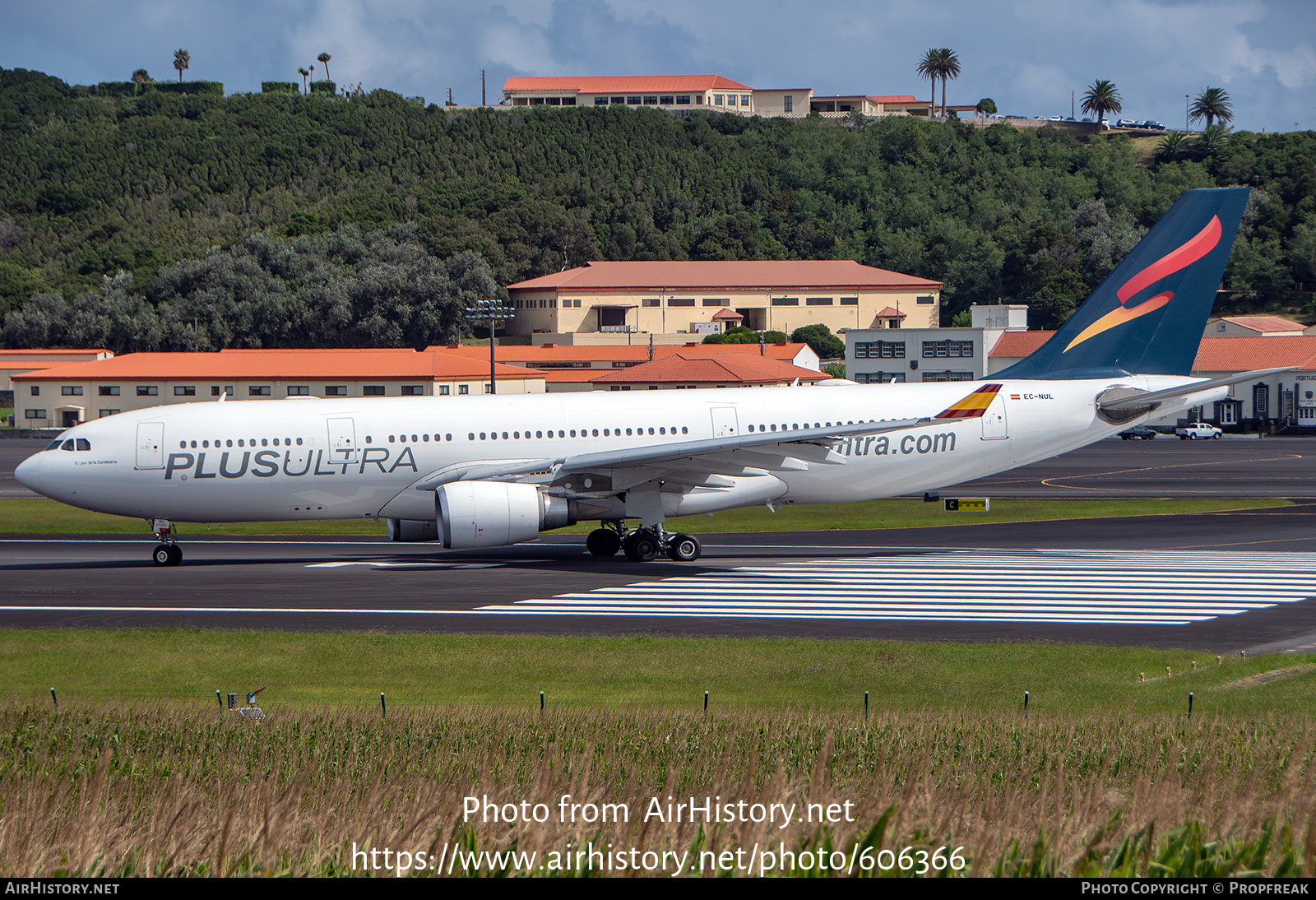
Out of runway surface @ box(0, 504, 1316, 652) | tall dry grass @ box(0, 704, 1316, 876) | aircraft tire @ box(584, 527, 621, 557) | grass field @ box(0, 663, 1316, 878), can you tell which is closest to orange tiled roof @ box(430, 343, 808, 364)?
runway surface @ box(0, 504, 1316, 652)

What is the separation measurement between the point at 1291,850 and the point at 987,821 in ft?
6.54

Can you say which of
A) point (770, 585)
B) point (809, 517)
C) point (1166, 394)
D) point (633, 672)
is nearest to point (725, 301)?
point (809, 517)

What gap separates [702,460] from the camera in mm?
34375

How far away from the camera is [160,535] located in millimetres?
36344

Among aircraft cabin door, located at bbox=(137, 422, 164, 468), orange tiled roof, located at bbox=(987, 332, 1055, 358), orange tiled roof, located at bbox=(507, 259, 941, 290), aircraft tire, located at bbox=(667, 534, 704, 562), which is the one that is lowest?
aircraft tire, located at bbox=(667, 534, 704, 562)

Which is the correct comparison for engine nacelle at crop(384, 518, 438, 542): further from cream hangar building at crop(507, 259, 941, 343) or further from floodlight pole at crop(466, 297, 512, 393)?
cream hangar building at crop(507, 259, 941, 343)

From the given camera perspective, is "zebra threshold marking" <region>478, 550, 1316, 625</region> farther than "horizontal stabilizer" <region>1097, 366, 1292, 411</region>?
No

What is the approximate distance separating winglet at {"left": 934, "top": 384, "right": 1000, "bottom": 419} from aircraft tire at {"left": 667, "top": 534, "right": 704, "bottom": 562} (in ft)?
26.1

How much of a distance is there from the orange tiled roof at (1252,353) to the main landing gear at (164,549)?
330ft

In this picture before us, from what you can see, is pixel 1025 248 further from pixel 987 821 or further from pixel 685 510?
pixel 987 821

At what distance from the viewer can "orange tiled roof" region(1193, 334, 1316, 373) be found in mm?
116500

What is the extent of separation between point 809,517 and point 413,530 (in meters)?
17.6

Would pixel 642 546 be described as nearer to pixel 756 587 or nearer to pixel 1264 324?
pixel 756 587

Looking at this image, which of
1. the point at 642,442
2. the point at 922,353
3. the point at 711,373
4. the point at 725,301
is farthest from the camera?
the point at 725,301
